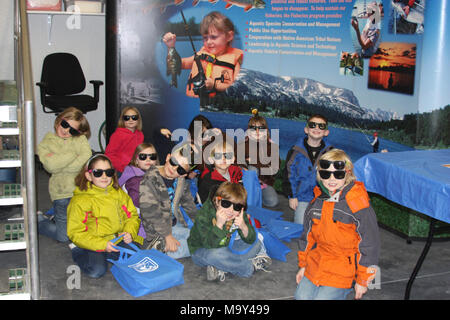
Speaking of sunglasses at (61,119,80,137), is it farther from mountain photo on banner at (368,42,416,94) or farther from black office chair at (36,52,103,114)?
mountain photo on banner at (368,42,416,94)

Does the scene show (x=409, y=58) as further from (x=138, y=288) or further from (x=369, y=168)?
(x=138, y=288)

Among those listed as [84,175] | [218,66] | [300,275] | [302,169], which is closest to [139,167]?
[84,175]

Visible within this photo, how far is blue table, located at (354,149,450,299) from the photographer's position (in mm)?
3587

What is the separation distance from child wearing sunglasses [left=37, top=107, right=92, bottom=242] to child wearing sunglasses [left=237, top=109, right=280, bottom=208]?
1.66 meters

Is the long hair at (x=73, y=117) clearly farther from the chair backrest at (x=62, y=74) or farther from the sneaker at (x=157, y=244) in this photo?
the chair backrest at (x=62, y=74)

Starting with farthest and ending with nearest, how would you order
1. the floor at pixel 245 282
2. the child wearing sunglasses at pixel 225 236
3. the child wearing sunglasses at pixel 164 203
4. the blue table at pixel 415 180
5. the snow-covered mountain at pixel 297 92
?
1. the snow-covered mountain at pixel 297 92
2. the child wearing sunglasses at pixel 164 203
3. the child wearing sunglasses at pixel 225 236
4. the floor at pixel 245 282
5. the blue table at pixel 415 180

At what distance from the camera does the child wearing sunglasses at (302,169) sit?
515 cm

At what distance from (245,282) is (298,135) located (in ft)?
8.79

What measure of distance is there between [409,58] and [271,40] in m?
1.85

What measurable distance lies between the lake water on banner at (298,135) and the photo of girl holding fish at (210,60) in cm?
35

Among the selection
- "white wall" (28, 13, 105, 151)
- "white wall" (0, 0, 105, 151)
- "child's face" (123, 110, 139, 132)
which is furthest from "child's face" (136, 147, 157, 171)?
"white wall" (28, 13, 105, 151)

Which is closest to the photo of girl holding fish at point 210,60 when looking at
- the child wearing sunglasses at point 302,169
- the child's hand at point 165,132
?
the child's hand at point 165,132

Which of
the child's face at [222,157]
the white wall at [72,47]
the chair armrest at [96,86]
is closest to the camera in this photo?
the child's face at [222,157]
